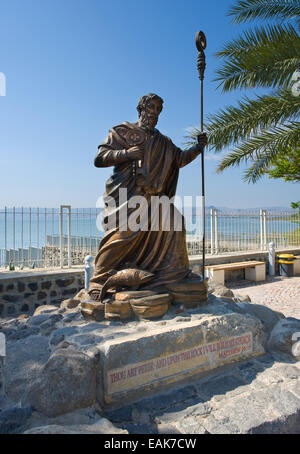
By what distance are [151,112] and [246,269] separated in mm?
6745

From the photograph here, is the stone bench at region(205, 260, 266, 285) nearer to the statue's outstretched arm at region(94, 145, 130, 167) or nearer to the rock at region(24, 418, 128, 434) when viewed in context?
the statue's outstretched arm at region(94, 145, 130, 167)

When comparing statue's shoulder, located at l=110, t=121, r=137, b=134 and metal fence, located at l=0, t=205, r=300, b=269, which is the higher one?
statue's shoulder, located at l=110, t=121, r=137, b=134

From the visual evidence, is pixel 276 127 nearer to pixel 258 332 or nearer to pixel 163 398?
pixel 258 332

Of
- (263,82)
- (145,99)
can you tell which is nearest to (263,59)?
(263,82)

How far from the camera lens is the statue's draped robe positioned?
3.23 metres

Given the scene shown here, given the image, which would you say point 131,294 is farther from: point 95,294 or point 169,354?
point 169,354

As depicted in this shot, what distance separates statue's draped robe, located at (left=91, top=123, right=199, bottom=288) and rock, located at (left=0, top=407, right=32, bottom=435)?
1407 millimetres

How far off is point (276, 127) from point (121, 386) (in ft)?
19.4

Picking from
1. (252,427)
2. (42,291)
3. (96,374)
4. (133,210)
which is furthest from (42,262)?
(252,427)

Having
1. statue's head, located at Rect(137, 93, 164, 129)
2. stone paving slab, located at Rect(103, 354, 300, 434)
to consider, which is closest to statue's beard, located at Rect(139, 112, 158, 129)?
statue's head, located at Rect(137, 93, 164, 129)

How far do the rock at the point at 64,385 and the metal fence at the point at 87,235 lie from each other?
7.71ft

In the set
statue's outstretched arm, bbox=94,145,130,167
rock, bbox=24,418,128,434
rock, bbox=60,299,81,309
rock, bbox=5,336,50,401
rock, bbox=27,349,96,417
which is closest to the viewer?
rock, bbox=24,418,128,434

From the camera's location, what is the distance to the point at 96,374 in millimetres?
2285
